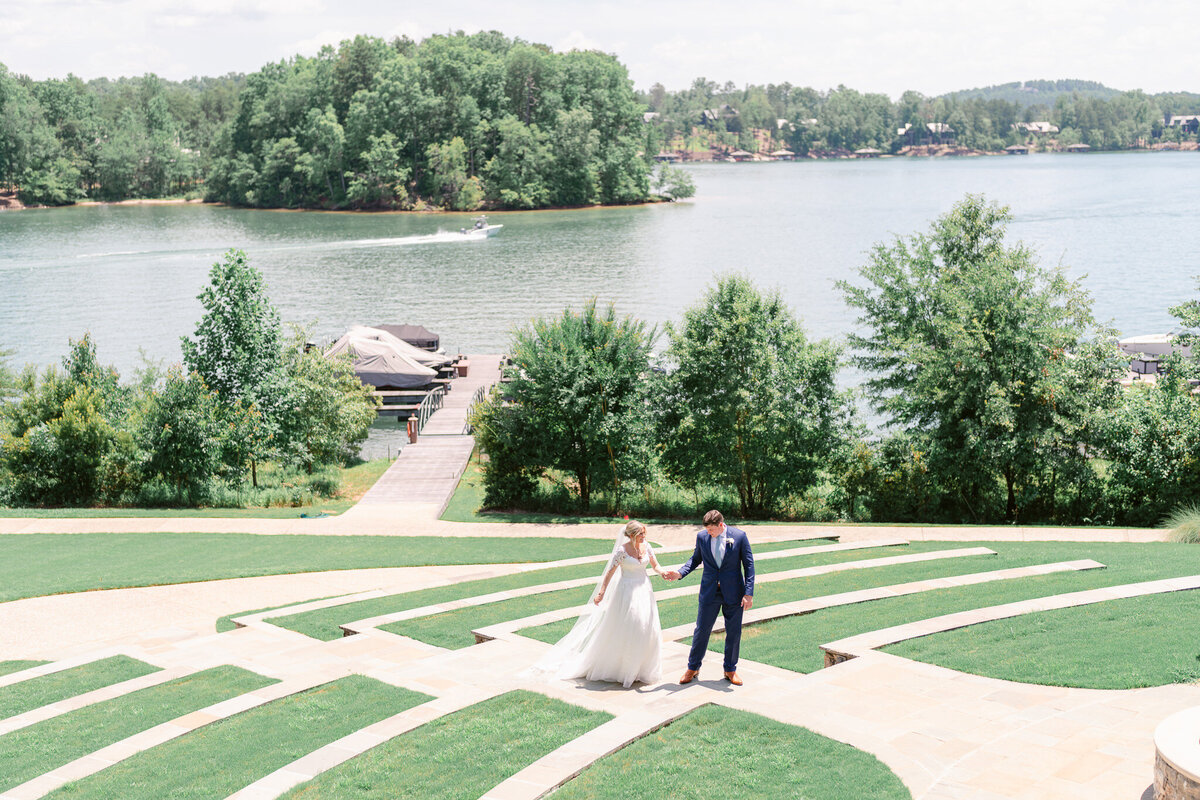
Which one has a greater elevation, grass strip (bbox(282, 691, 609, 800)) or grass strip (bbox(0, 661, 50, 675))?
grass strip (bbox(282, 691, 609, 800))

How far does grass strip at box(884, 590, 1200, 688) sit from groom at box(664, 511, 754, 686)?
232 centimetres

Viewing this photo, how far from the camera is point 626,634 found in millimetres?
11266

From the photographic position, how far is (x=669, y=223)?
12069cm

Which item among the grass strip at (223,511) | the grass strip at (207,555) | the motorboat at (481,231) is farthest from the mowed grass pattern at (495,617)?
the motorboat at (481,231)

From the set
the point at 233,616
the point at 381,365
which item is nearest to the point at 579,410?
the point at 233,616

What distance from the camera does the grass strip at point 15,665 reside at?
1481 cm

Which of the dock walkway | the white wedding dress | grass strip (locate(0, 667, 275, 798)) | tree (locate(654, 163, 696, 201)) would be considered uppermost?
tree (locate(654, 163, 696, 201))

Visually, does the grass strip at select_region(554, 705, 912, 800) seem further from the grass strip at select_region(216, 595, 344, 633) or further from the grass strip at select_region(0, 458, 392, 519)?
the grass strip at select_region(0, 458, 392, 519)

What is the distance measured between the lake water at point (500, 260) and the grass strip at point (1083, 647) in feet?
79.8

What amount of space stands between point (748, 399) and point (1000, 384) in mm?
6996

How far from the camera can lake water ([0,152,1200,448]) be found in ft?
223

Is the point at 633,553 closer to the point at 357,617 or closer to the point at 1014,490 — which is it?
the point at 357,617

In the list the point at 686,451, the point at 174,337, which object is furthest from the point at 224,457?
the point at 174,337

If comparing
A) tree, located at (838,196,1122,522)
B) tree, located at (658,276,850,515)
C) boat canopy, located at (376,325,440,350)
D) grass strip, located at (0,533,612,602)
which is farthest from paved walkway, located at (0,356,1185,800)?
boat canopy, located at (376,325,440,350)
